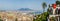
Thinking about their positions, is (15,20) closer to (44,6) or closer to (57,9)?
(44,6)

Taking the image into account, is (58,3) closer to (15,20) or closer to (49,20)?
(49,20)

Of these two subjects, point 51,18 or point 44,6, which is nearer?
point 51,18

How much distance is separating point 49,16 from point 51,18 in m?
0.60

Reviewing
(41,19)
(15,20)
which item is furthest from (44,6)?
(15,20)

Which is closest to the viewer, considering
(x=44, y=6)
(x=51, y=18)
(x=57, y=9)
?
(x=51, y=18)

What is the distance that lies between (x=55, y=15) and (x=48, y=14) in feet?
2.69

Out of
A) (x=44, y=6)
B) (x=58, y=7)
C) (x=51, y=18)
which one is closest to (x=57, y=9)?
(x=58, y=7)

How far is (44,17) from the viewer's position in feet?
53.2

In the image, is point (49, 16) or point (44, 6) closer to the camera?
point (49, 16)

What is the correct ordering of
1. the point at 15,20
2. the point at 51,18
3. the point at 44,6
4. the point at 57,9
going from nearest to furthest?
1. the point at 51,18
2. the point at 57,9
3. the point at 44,6
4. the point at 15,20

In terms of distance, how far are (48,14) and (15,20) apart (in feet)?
43.9

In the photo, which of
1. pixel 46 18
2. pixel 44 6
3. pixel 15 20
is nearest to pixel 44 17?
pixel 46 18

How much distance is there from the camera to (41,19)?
16.5 metres

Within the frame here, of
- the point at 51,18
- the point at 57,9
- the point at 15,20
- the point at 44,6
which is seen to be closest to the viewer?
the point at 51,18
